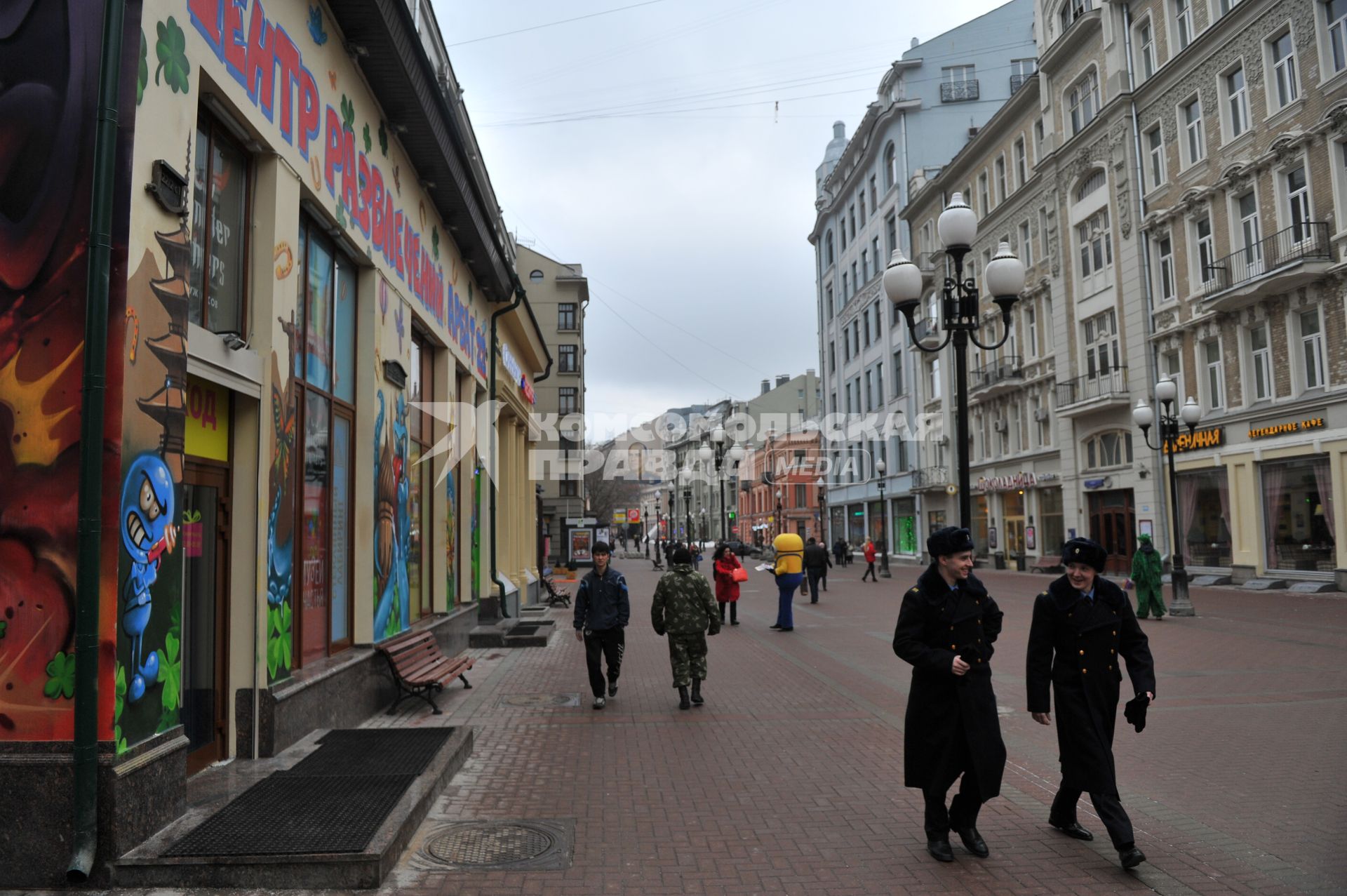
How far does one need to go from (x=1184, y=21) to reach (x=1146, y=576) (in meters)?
19.8

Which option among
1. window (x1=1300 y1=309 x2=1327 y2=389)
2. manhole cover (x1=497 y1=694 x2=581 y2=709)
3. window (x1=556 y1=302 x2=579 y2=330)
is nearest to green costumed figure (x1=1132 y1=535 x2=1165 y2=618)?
window (x1=1300 y1=309 x2=1327 y2=389)

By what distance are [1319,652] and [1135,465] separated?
19274 millimetres

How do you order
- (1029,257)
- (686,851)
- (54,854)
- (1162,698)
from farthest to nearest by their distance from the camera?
(1029,257), (1162,698), (686,851), (54,854)

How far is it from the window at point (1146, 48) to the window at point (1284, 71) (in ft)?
17.8

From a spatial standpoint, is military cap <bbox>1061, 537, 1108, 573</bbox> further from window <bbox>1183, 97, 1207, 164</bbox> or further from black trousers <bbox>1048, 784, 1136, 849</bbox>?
window <bbox>1183, 97, 1207, 164</bbox>

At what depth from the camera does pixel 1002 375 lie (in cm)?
3978

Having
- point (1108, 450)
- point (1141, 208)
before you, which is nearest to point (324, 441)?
point (1141, 208)

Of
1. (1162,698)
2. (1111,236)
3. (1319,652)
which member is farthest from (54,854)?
(1111,236)

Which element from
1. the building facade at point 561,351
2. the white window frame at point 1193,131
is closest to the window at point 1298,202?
the white window frame at point 1193,131

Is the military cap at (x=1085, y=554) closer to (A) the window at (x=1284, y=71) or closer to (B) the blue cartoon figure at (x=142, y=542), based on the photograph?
(B) the blue cartoon figure at (x=142, y=542)

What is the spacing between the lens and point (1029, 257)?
127ft

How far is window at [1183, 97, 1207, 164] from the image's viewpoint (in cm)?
2767

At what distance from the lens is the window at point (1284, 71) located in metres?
23.8

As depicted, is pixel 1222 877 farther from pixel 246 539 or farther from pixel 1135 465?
pixel 1135 465
